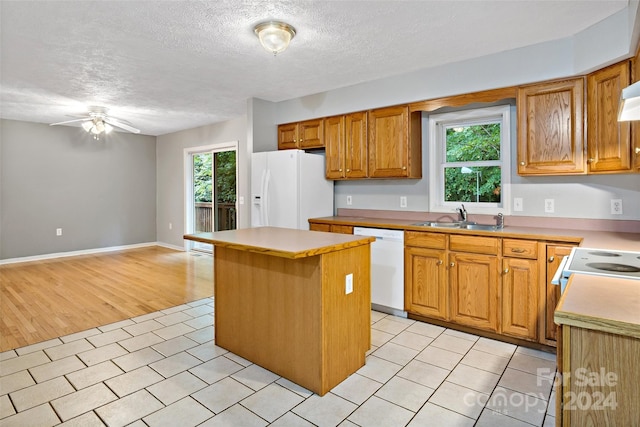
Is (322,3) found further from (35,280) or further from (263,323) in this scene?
(35,280)

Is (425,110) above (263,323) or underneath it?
above

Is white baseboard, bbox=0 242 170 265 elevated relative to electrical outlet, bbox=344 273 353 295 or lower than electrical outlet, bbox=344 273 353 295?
lower

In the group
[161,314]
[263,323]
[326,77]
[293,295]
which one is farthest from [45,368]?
[326,77]

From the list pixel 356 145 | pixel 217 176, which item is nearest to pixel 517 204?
pixel 356 145

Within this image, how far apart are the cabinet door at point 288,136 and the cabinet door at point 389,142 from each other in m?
1.07

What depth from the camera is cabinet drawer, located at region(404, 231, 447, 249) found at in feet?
10.4

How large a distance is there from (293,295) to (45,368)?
A: 1825 mm

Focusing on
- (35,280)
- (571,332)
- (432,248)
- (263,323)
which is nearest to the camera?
(571,332)

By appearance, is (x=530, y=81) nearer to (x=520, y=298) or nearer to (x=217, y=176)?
(x=520, y=298)

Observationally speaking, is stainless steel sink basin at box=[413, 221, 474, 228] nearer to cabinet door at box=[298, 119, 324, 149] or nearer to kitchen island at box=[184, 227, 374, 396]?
kitchen island at box=[184, 227, 374, 396]

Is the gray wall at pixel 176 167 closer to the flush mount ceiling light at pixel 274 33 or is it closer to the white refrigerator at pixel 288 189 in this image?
the white refrigerator at pixel 288 189

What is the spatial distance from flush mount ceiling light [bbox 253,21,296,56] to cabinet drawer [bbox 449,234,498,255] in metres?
2.02

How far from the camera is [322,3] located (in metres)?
2.30

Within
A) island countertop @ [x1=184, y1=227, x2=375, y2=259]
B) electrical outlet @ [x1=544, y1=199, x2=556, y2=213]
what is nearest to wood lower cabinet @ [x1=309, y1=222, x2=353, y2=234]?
island countertop @ [x1=184, y1=227, x2=375, y2=259]
